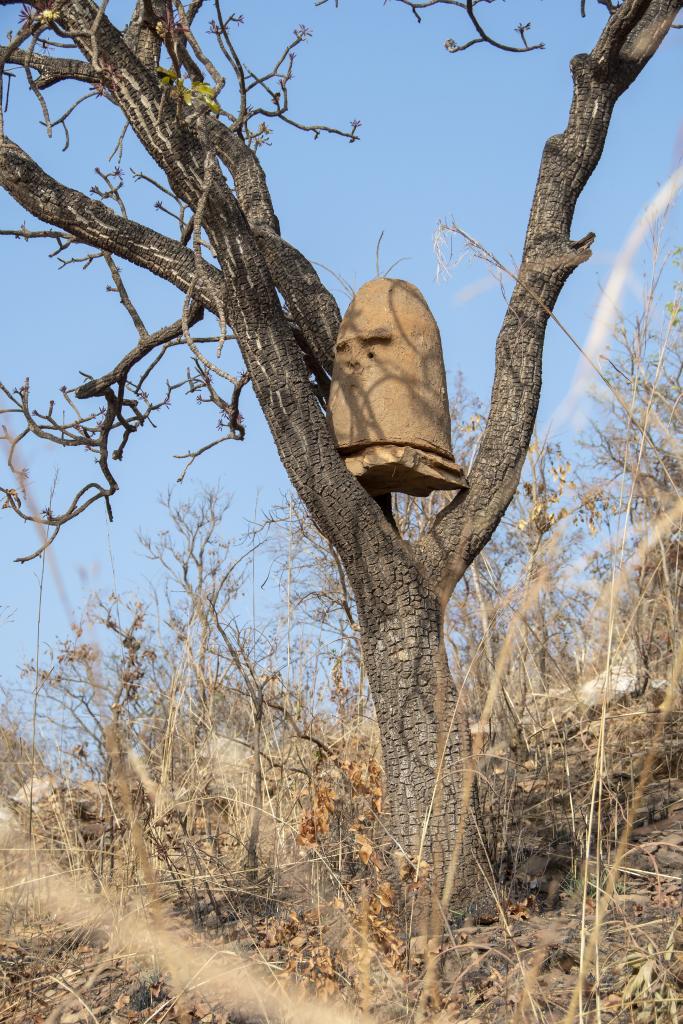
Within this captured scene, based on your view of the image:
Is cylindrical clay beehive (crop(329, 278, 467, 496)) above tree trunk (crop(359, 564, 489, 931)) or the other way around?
above

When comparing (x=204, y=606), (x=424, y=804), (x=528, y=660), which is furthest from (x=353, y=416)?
(x=528, y=660)

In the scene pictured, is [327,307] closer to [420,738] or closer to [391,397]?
[391,397]

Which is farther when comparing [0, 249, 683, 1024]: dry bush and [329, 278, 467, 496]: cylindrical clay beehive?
[329, 278, 467, 496]: cylindrical clay beehive

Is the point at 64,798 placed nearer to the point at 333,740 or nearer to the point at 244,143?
the point at 333,740

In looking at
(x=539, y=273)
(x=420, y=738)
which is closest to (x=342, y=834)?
(x=420, y=738)

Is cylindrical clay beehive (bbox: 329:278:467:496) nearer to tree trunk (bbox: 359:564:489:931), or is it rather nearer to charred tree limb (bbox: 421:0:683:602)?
charred tree limb (bbox: 421:0:683:602)

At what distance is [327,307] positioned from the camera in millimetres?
4348

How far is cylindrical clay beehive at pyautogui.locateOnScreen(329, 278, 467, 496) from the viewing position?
3.90 m

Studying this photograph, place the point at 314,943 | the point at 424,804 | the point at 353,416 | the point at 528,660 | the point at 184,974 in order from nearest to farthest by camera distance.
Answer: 1. the point at 184,974
2. the point at 314,943
3. the point at 424,804
4. the point at 353,416
5. the point at 528,660

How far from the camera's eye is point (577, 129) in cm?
438

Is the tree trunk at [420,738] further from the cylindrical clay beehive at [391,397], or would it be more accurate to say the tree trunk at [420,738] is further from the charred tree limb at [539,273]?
the cylindrical clay beehive at [391,397]

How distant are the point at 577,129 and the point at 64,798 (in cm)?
394

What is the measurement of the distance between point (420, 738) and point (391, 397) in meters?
1.33

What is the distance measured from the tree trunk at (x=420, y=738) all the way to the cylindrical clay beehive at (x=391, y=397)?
1.66ft
